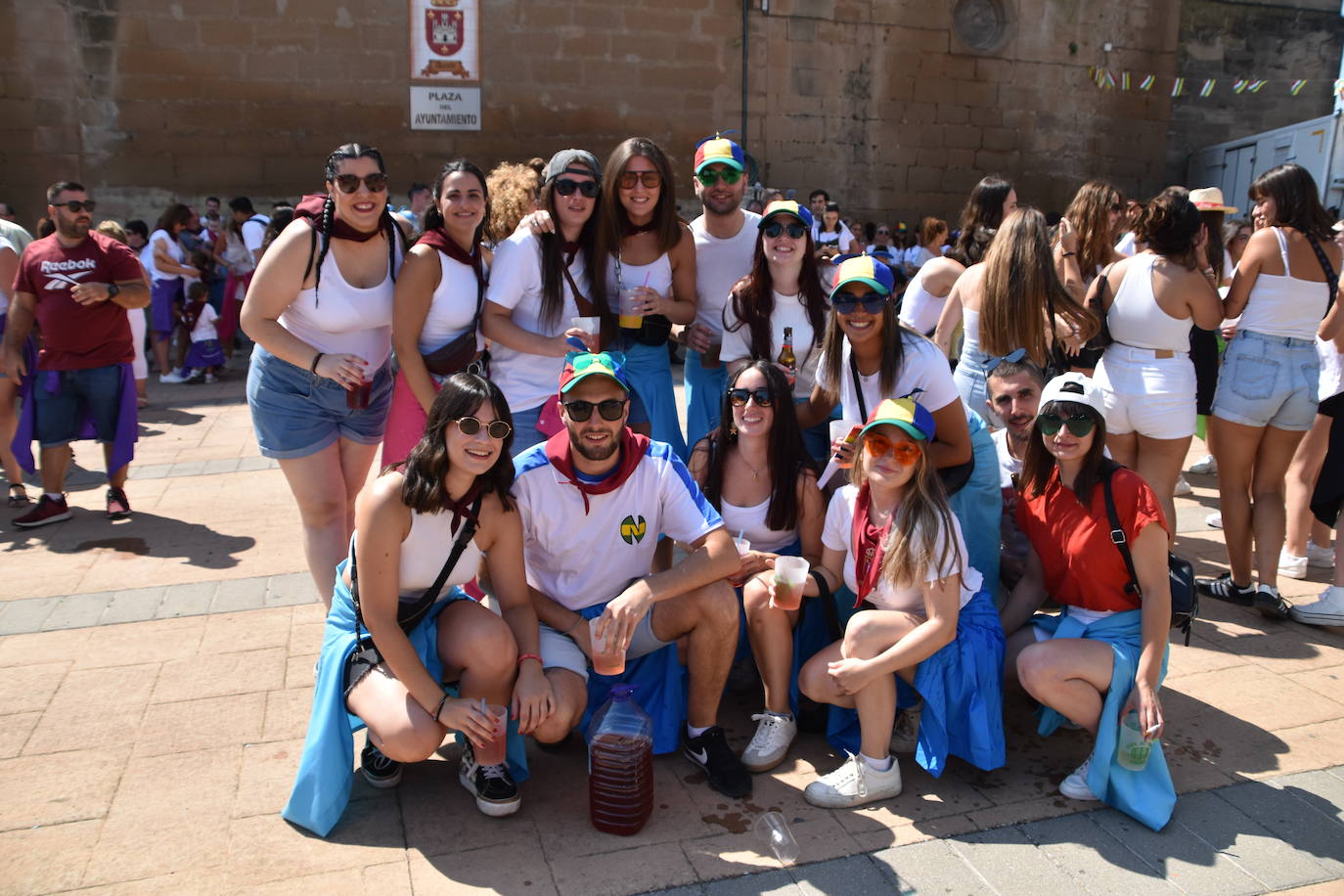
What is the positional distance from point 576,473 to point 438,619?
0.61 m

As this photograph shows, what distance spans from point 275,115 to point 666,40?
5.43 metres

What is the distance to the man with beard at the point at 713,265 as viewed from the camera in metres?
4.37

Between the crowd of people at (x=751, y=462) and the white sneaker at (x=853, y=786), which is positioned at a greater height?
the crowd of people at (x=751, y=462)

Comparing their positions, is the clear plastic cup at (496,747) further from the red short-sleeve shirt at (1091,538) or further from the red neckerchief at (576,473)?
the red short-sleeve shirt at (1091,538)

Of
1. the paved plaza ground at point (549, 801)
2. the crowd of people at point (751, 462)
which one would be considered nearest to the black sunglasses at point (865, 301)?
the crowd of people at point (751, 462)

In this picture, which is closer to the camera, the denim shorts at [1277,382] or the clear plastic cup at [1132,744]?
the clear plastic cup at [1132,744]

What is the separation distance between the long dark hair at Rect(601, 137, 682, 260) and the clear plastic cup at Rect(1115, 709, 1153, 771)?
8.00ft

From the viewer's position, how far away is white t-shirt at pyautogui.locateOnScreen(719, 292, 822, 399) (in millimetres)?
4137

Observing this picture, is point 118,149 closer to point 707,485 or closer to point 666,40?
point 666,40

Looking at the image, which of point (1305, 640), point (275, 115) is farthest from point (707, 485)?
point (275, 115)

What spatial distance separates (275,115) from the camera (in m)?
13.4

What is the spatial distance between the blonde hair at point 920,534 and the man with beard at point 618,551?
49 centimetres

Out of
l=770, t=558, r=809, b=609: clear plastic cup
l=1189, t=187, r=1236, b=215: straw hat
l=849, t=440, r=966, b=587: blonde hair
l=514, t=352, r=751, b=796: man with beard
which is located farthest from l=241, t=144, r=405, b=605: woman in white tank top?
l=1189, t=187, r=1236, b=215: straw hat

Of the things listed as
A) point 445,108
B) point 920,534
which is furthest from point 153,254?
point 920,534
